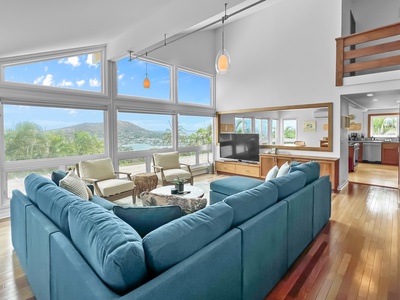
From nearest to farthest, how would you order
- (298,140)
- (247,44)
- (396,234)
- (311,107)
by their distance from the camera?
(396,234)
(311,107)
(298,140)
(247,44)

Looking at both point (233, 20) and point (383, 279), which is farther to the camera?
point (233, 20)

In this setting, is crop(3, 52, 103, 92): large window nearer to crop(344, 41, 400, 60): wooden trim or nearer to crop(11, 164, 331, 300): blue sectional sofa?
crop(11, 164, 331, 300): blue sectional sofa

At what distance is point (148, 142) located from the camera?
5742mm

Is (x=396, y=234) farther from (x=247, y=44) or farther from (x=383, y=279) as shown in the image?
(x=247, y=44)

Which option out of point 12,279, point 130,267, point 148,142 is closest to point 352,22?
point 148,142

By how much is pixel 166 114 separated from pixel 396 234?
16.2ft

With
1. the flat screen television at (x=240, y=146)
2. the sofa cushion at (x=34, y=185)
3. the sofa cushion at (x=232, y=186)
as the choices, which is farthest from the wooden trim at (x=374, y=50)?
the sofa cushion at (x=34, y=185)

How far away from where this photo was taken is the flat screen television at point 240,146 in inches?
253

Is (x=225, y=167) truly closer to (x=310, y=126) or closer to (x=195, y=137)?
A: (x=195, y=137)

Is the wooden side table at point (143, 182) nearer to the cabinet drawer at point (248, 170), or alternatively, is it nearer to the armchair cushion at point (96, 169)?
the armchair cushion at point (96, 169)

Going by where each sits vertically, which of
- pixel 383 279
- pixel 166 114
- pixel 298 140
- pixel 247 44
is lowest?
pixel 383 279

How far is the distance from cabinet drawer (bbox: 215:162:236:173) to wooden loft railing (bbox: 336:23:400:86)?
3.35m

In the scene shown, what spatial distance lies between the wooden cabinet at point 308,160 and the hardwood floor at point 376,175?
54.7 inches

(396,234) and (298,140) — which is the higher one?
(298,140)
